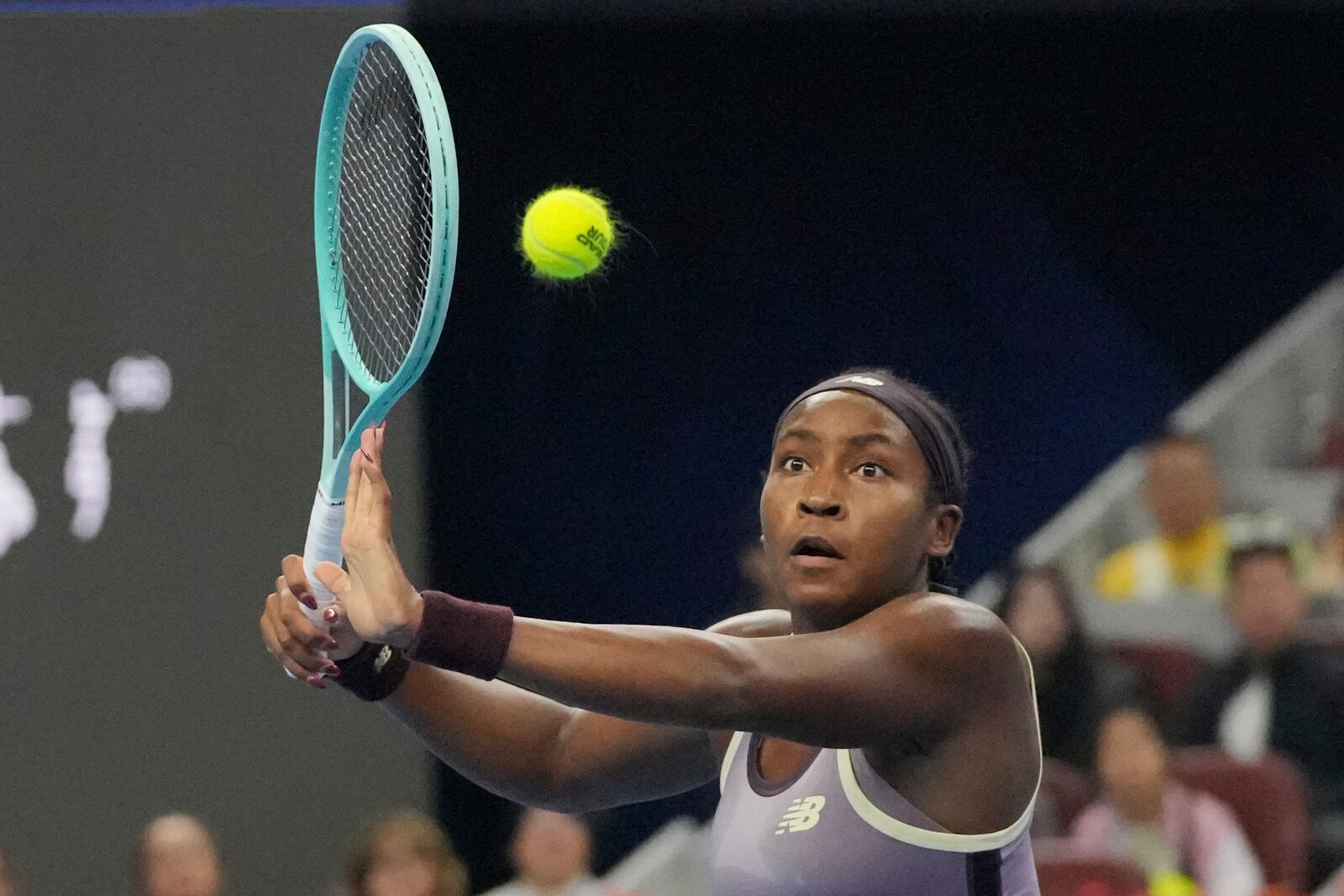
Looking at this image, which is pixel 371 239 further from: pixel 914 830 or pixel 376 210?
pixel 914 830

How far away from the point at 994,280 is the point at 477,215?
179 cm

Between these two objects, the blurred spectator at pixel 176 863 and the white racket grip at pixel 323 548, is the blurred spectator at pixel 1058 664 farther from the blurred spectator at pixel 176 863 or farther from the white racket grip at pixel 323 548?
the white racket grip at pixel 323 548

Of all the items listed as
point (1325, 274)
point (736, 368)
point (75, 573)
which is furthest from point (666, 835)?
point (1325, 274)

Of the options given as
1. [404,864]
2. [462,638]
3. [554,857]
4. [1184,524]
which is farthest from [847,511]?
[1184,524]

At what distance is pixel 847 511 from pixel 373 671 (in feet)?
2.11

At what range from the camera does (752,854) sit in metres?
2.40

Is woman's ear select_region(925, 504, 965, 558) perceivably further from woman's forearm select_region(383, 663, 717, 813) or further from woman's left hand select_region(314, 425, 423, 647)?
woman's left hand select_region(314, 425, 423, 647)

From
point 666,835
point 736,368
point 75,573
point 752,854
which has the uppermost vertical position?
point 736,368

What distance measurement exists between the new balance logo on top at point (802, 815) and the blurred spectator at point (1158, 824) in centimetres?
306

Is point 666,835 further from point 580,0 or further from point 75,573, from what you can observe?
point 580,0

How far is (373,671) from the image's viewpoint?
8.45ft

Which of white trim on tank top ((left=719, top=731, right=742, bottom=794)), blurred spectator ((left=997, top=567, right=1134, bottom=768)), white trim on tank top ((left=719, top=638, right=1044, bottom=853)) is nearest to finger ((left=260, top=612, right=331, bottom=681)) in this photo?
white trim on tank top ((left=719, top=731, right=742, bottom=794))

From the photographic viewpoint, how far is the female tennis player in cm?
210

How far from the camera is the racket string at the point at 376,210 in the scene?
2920 millimetres
